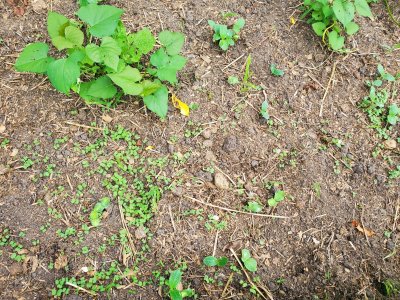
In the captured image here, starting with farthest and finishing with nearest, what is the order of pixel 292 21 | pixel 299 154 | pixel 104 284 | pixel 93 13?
pixel 292 21 → pixel 299 154 → pixel 93 13 → pixel 104 284

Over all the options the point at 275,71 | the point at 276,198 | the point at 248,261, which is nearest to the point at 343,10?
the point at 275,71

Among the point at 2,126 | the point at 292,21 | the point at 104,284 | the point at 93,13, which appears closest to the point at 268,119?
the point at 292,21

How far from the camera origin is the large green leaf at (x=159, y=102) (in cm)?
221

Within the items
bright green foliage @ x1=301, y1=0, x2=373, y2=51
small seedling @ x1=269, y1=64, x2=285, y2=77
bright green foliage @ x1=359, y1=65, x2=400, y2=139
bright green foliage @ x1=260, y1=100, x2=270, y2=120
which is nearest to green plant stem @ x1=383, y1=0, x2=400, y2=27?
bright green foliage @ x1=301, y1=0, x2=373, y2=51

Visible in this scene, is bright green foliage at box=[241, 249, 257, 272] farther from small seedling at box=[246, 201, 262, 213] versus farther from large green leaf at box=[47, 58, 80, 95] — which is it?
large green leaf at box=[47, 58, 80, 95]

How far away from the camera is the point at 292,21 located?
2699mm

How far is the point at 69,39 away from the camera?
2.18 metres

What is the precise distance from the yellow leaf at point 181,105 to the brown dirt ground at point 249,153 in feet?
0.14

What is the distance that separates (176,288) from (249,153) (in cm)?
86

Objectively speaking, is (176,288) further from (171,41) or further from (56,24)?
(56,24)

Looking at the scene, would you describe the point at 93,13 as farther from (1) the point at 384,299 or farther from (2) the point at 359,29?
(1) the point at 384,299

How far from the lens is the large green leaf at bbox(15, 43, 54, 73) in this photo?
213cm

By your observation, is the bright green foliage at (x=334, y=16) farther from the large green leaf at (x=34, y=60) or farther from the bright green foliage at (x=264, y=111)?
the large green leaf at (x=34, y=60)

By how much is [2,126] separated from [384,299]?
2.28 m
